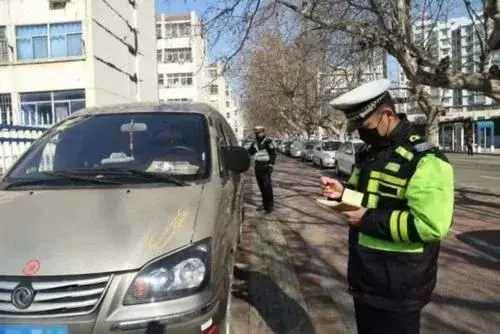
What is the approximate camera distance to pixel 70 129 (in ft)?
17.1

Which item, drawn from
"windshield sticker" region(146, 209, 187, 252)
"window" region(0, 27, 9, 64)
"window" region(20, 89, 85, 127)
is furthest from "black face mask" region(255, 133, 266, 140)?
"window" region(0, 27, 9, 64)

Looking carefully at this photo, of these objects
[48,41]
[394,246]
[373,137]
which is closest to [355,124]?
→ [373,137]

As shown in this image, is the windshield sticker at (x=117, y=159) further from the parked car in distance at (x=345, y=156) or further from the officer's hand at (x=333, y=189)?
the parked car in distance at (x=345, y=156)

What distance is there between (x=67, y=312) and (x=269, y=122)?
75878 mm

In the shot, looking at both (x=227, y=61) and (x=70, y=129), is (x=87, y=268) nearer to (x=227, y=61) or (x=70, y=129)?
(x=70, y=129)

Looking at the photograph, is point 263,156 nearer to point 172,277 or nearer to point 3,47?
point 172,277

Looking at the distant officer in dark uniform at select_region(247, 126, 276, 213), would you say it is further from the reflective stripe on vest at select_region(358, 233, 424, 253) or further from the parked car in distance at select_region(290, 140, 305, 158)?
the parked car in distance at select_region(290, 140, 305, 158)

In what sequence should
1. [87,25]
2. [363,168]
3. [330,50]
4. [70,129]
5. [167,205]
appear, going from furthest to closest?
[87,25] → [330,50] → [70,129] → [167,205] → [363,168]

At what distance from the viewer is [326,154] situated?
32562mm

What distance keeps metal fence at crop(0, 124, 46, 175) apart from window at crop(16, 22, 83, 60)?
95.5ft

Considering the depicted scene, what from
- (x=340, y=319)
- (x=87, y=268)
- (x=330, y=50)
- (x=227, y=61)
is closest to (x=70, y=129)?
(x=87, y=268)

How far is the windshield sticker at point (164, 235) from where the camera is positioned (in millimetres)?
3449

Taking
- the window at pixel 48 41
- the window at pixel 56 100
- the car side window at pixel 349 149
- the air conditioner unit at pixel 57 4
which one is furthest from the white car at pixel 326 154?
the air conditioner unit at pixel 57 4

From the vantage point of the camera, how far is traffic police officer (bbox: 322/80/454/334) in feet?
8.84
